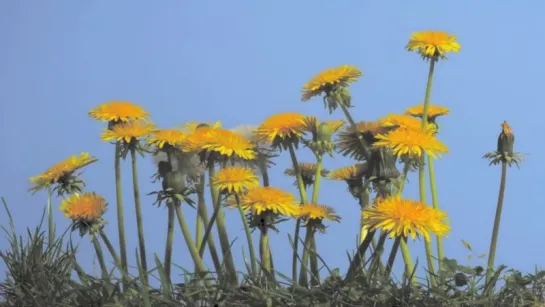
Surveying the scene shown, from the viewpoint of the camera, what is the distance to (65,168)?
1641mm

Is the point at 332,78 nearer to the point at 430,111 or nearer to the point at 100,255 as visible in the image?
the point at 430,111

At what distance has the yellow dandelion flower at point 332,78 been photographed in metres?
1.57

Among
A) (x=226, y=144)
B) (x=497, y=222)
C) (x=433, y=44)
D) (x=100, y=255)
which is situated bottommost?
(x=100, y=255)

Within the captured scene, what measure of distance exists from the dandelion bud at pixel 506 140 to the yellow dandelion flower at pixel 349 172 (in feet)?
1.00

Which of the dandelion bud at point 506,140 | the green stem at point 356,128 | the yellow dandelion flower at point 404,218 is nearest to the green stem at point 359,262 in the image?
the yellow dandelion flower at point 404,218

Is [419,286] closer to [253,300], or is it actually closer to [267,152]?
[253,300]

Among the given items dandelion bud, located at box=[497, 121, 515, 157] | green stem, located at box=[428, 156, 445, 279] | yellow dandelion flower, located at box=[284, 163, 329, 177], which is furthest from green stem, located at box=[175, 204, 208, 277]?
dandelion bud, located at box=[497, 121, 515, 157]

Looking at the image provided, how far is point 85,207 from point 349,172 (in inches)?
19.2

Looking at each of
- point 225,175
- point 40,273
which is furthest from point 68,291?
point 225,175

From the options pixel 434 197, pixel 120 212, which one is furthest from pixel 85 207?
pixel 434 197

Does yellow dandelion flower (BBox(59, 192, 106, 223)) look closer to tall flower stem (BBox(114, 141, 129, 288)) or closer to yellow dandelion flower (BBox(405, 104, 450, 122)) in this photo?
tall flower stem (BBox(114, 141, 129, 288))

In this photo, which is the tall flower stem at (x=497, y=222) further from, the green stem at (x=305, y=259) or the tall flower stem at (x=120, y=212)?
the tall flower stem at (x=120, y=212)

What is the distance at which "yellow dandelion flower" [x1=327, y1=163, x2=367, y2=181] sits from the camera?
1.57m

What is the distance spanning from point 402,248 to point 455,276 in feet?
0.87
